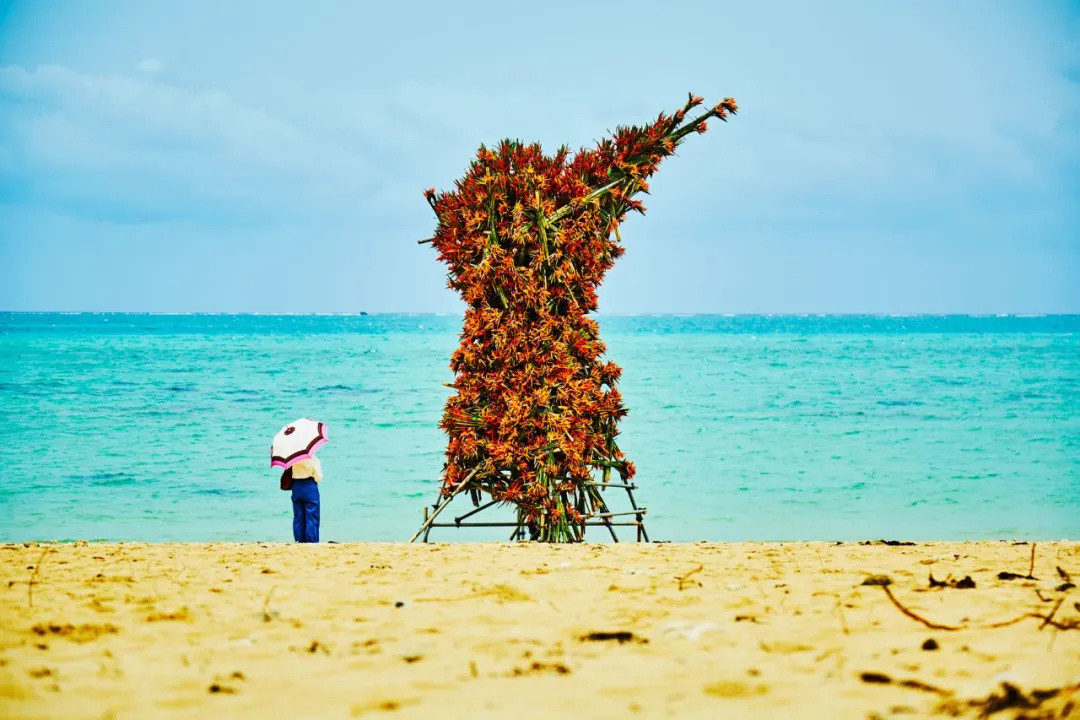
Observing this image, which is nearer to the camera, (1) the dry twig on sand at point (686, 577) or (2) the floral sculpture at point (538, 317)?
(1) the dry twig on sand at point (686, 577)

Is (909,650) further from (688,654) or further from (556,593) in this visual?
(556,593)

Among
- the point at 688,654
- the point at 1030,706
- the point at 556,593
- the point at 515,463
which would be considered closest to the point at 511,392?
the point at 515,463

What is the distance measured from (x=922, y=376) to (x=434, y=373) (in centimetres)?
1972

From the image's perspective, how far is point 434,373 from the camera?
1471 inches

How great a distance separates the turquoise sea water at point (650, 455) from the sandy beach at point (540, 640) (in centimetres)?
Result: 579

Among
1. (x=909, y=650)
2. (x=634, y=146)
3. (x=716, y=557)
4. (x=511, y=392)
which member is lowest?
(x=716, y=557)

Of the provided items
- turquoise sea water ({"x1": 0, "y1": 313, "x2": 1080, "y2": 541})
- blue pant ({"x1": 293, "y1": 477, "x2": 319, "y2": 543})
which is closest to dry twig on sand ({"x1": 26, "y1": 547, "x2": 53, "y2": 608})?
blue pant ({"x1": 293, "y1": 477, "x2": 319, "y2": 543})

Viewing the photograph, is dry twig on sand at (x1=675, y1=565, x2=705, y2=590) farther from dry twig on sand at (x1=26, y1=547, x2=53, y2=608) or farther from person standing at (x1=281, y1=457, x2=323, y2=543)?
person standing at (x1=281, y1=457, x2=323, y2=543)

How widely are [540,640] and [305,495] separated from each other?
18.5 feet

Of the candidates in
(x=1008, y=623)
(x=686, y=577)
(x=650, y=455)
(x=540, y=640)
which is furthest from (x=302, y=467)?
(x=650, y=455)

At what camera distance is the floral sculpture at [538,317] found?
8078 mm

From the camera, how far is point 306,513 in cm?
925

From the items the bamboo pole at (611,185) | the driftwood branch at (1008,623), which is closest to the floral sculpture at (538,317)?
the bamboo pole at (611,185)

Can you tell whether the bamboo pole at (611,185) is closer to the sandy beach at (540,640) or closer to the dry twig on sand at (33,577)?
the sandy beach at (540,640)
